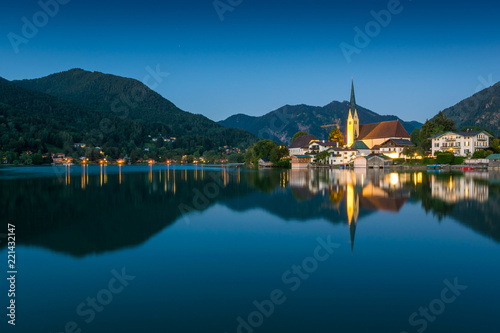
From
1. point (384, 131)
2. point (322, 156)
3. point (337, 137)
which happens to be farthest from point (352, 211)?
point (337, 137)

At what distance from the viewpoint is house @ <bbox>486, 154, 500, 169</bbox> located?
5972cm

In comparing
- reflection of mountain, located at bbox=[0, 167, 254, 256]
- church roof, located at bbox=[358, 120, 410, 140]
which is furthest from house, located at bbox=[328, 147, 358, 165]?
reflection of mountain, located at bbox=[0, 167, 254, 256]

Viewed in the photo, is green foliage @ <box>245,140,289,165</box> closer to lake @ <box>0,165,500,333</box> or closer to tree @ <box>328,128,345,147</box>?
tree @ <box>328,128,345,147</box>

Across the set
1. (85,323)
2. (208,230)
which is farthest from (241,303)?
(208,230)

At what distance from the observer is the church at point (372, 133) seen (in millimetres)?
84688

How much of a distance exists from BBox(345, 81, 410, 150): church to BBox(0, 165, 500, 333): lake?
243 ft

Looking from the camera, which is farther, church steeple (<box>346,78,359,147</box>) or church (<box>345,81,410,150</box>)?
church steeple (<box>346,78,359,147</box>)

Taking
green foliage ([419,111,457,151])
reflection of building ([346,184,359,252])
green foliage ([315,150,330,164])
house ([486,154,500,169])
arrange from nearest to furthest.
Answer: reflection of building ([346,184,359,252])
house ([486,154,500,169])
green foliage ([419,111,457,151])
green foliage ([315,150,330,164])

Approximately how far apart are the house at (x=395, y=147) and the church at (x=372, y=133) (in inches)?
37.0

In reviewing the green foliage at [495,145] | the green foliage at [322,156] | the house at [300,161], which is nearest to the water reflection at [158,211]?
the house at [300,161]

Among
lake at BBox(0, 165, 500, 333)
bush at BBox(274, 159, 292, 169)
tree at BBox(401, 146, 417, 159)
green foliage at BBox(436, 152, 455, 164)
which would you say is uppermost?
tree at BBox(401, 146, 417, 159)

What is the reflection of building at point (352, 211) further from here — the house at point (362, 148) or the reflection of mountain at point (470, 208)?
the house at point (362, 148)

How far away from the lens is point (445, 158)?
63719mm

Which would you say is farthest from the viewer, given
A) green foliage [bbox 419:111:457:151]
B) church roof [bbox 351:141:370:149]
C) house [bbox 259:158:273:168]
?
church roof [bbox 351:141:370:149]
